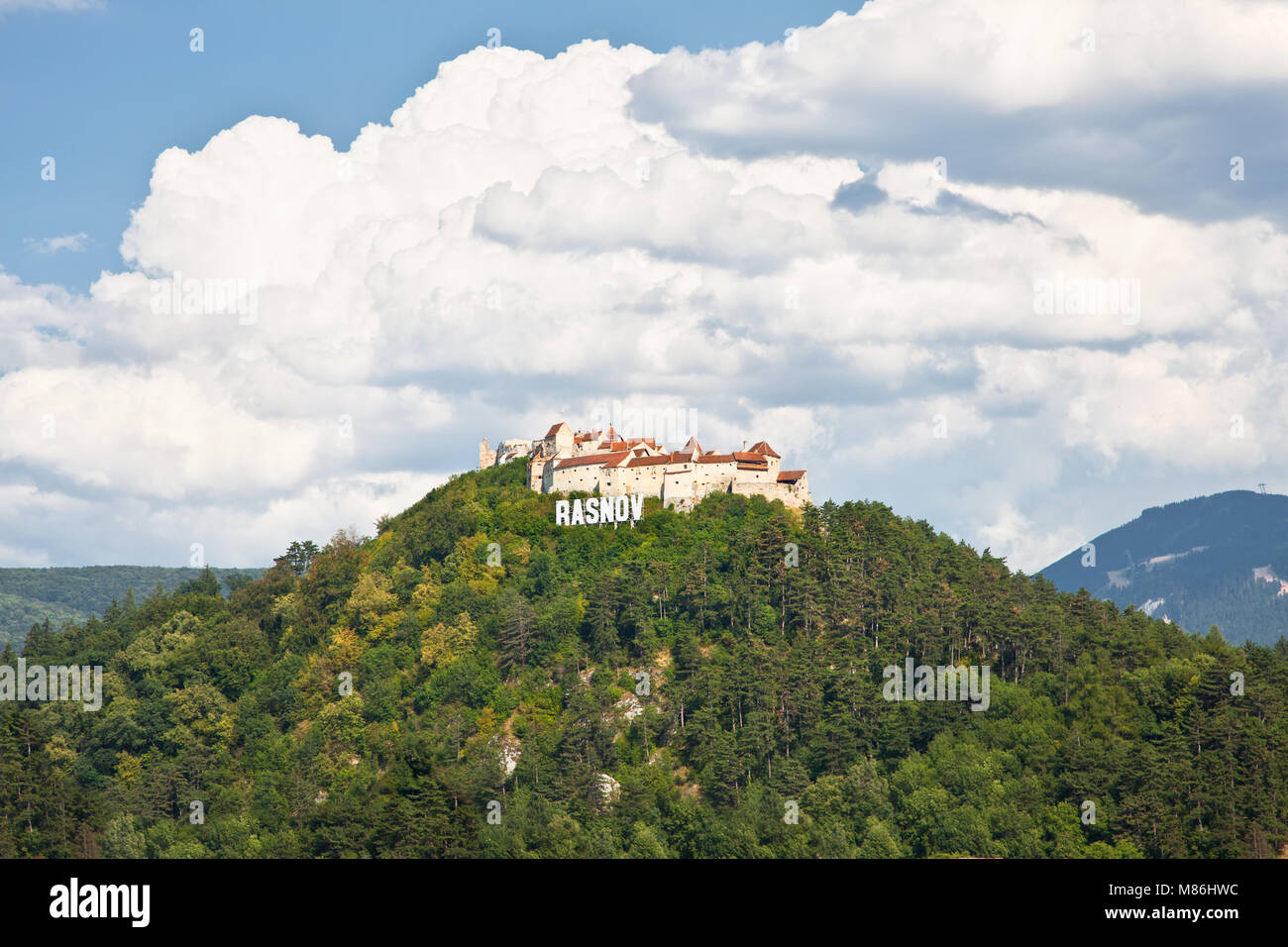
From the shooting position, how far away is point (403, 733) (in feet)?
441

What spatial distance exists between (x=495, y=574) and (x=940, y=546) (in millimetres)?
46807

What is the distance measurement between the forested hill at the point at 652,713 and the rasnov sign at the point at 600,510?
117 centimetres

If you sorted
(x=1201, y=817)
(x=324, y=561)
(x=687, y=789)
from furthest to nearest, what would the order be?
(x=324, y=561) < (x=687, y=789) < (x=1201, y=817)

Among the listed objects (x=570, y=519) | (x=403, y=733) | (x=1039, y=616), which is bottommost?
(x=403, y=733)

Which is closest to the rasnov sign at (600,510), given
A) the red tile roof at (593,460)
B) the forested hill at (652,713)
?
the forested hill at (652,713)

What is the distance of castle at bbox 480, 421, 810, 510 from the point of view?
15112 cm

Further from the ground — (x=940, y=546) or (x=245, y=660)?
(x=940, y=546)

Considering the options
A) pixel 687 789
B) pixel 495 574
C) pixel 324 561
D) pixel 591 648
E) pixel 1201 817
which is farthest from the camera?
pixel 324 561

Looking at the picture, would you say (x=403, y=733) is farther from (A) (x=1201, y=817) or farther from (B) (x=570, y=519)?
(A) (x=1201, y=817)

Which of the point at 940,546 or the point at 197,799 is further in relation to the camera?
the point at 940,546

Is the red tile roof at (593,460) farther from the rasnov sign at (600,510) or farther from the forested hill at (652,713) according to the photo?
the forested hill at (652,713)

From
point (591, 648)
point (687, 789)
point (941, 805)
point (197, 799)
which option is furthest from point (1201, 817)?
point (197, 799)

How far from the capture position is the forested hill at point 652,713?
379ft

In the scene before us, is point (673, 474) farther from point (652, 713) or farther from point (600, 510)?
point (652, 713)
